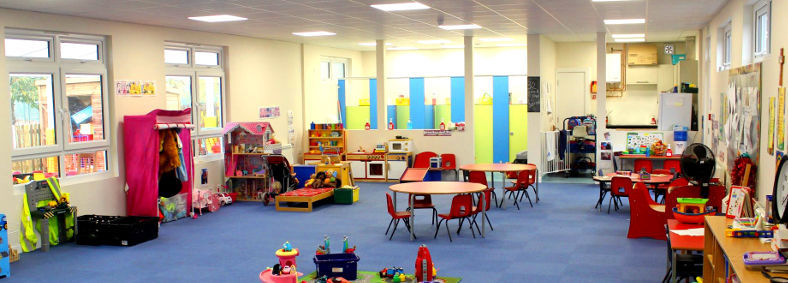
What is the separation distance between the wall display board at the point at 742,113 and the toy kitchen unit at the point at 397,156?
6955 mm

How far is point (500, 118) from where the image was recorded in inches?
643

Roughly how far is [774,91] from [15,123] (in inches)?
346

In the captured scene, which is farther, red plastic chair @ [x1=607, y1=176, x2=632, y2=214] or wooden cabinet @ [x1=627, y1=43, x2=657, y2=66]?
wooden cabinet @ [x1=627, y1=43, x2=657, y2=66]

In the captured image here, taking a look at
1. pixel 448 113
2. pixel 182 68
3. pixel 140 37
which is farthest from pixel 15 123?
pixel 448 113

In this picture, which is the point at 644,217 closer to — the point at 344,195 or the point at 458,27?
the point at 344,195

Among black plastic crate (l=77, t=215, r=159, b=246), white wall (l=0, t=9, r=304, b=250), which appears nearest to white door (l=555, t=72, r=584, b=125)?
white wall (l=0, t=9, r=304, b=250)

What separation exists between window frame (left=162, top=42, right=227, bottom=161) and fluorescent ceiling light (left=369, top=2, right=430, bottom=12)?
4.09m

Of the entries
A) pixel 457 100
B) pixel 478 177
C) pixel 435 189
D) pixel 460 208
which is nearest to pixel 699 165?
pixel 460 208

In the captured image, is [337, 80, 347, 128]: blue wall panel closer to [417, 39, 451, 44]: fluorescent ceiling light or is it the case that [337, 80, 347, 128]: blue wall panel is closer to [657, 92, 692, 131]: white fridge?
[417, 39, 451, 44]: fluorescent ceiling light

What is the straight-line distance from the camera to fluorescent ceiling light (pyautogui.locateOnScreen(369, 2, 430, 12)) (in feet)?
31.7

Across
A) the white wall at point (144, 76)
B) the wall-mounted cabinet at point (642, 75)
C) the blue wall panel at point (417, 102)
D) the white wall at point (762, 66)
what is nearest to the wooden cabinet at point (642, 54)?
the wall-mounted cabinet at point (642, 75)

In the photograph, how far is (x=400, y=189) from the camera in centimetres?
952

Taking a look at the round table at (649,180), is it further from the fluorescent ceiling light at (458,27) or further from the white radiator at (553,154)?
the white radiator at (553,154)

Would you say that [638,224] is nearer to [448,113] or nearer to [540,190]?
[540,190]
